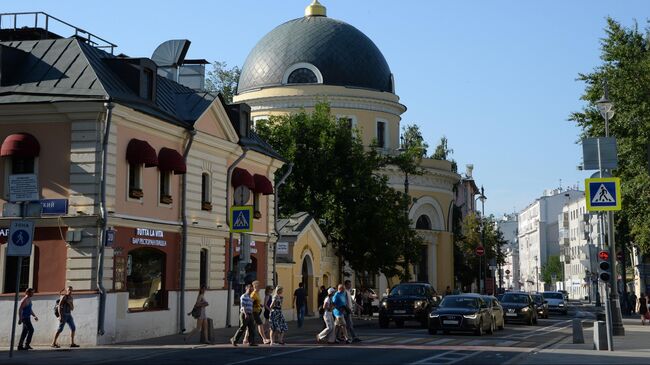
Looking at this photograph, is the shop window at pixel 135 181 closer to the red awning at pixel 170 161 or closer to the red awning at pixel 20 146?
the red awning at pixel 170 161

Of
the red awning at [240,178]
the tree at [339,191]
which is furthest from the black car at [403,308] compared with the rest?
the tree at [339,191]

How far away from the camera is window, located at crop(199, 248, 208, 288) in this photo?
1250 inches

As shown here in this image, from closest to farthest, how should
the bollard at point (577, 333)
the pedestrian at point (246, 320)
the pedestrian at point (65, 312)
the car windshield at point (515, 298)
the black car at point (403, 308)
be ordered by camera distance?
1. the pedestrian at point (65, 312)
2. the pedestrian at point (246, 320)
3. the bollard at point (577, 333)
4. the black car at point (403, 308)
5. the car windshield at point (515, 298)

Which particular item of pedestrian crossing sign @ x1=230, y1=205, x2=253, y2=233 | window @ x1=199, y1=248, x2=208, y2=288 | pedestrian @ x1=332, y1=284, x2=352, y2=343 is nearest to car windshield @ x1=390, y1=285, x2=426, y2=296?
window @ x1=199, y1=248, x2=208, y2=288

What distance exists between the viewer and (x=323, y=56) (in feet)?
205

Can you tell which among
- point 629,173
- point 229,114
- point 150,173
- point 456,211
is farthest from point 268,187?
point 456,211

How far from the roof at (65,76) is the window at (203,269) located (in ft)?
16.9

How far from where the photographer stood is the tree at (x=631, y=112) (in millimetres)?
36844

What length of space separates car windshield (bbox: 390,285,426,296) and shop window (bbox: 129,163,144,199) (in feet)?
44.2

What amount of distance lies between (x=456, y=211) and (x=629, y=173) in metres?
Result: 42.6

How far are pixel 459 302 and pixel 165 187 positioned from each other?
10643 millimetres

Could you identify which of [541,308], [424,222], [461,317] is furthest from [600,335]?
[424,222]

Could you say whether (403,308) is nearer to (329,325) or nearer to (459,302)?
(459,302)

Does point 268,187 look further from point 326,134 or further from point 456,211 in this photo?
point 456,211
